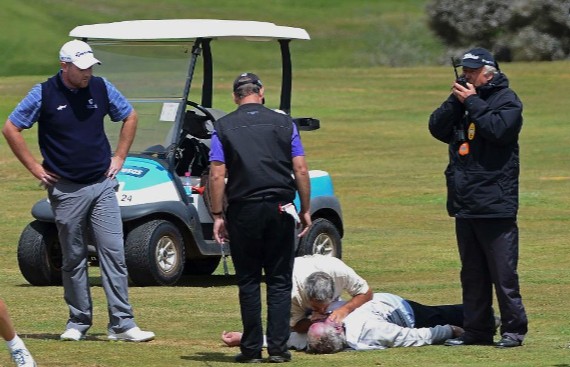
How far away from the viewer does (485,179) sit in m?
A: 9.30

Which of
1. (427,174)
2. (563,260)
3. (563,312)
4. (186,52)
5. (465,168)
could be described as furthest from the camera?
(427,174)

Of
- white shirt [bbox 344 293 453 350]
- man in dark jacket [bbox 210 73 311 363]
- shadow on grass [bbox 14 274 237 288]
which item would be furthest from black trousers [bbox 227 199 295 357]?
shadow on grass [bbox 14 274 237 288]

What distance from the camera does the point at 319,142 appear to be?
30.6m

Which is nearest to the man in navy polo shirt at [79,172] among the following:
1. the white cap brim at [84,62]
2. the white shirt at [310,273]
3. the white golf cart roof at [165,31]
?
the white cap brim at [84,62]

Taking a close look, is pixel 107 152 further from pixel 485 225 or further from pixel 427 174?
pixel 427 174

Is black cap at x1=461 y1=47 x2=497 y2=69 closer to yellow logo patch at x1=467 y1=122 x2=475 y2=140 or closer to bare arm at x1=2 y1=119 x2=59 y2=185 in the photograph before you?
yellow logo patch at x1=467 y1=122 x2=475 y2=140

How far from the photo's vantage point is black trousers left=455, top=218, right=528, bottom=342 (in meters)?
9.38

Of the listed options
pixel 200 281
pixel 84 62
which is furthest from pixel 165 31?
pixel 84 62

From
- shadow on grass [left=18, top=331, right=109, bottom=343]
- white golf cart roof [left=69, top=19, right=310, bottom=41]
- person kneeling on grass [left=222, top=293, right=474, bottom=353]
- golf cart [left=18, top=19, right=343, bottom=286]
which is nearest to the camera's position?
person kneeling on grass [left=222, top=293, right=474, bottom=353]

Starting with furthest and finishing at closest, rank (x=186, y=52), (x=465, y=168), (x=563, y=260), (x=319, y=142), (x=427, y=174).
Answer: (x=319, y=142), (x=427, y=174), (x=563, y=260), (x=186, y=52), (x=465, y=168)

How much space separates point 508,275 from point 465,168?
0.70 meters

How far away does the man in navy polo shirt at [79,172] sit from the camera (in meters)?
9.58

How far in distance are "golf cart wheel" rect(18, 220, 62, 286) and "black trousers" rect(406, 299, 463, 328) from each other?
4.22 m

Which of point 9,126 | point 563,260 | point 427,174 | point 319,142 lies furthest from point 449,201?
point 319,142
